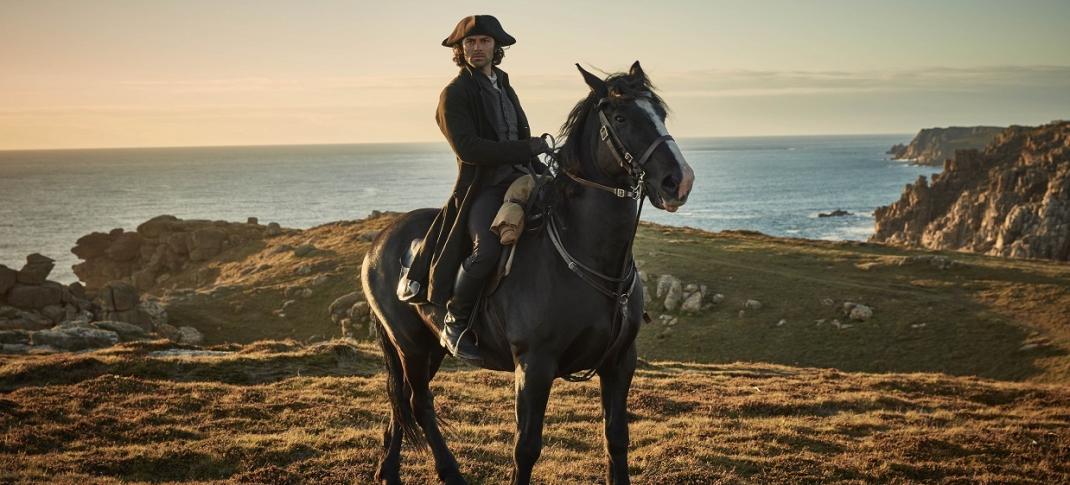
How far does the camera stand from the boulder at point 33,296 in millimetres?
37125

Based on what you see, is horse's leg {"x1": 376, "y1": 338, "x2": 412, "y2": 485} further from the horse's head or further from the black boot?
the horse's head

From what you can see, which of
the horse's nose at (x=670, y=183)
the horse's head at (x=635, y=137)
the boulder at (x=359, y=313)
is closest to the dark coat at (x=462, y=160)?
the horse's head at (x=635, y=137)

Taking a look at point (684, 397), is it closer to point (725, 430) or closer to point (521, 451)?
point (725, 430)

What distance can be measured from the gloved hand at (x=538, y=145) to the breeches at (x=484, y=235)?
2.47 feet

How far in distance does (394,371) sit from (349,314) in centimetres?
2841

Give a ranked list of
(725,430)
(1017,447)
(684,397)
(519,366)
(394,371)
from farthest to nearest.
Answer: (684,397)
(725,430)
(1017,447)
(394,371)
(519,366)

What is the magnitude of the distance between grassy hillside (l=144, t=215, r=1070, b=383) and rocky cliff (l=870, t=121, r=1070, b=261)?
2628cm

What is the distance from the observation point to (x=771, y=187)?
7584 inches

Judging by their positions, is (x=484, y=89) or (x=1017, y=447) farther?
(x=1017, y=447)

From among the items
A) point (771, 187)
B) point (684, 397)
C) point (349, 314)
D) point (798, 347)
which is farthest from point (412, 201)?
point (684, 397)

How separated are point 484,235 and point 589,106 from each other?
5.25 ft

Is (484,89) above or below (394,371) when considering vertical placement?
above

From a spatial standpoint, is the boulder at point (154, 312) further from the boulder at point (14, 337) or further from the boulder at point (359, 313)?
the boulder at point (14, 337)

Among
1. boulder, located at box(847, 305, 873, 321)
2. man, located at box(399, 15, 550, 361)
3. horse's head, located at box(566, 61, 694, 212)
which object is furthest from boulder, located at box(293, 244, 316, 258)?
horse's head, located at box(566, 61, 694, 212)
